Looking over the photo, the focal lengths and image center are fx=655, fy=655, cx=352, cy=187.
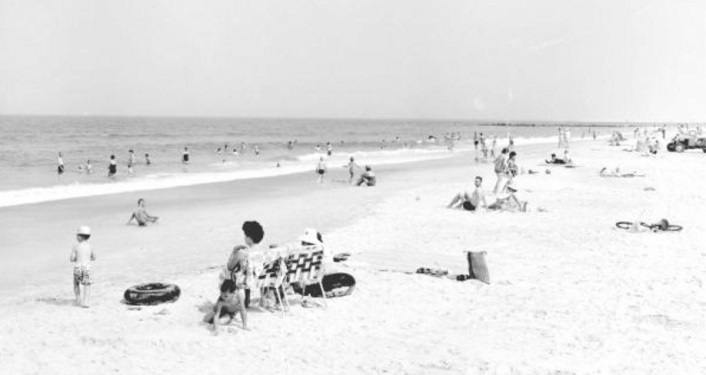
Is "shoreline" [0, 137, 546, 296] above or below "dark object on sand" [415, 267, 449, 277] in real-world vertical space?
below

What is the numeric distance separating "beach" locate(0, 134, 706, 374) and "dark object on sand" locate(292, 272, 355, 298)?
0.21 meters

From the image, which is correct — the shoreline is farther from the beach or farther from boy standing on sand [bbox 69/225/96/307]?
boy standing on sand [bbox 69/225/96/307]

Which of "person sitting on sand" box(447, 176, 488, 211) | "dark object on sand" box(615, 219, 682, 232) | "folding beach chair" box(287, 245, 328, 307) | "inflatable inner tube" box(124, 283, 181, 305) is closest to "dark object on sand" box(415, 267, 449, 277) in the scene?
"folding beach chair" box(287, 245, 328, 307)

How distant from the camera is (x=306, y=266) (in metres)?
9.70

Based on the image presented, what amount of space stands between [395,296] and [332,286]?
1.02 metres

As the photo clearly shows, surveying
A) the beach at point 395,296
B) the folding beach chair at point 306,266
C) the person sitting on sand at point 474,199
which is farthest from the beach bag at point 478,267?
the person sitting on sand at point 474,199

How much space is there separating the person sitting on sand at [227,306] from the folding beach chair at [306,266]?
3.14 feet

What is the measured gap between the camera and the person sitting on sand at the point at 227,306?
8812mm

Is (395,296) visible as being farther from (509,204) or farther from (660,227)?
(509,204)

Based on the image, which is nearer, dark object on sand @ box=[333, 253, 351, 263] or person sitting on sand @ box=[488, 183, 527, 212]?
dark object on sand @ box=[333, 253, 351, 263]

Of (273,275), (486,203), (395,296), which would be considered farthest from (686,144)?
(273,275)

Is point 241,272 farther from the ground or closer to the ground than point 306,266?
farther from the ground

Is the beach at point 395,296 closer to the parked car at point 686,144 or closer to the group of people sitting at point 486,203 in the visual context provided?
the group of people sitting at point 486,203

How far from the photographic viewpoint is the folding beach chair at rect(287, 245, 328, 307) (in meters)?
9.55
